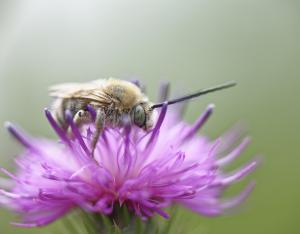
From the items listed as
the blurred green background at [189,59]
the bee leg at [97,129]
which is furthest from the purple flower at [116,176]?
the blurred green background at [189,59]

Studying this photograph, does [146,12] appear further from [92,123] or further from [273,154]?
[92,123]

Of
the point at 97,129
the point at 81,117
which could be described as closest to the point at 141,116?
the point at 97,129

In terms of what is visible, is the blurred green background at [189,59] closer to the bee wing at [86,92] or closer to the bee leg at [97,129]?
the bee wing at [86,92]

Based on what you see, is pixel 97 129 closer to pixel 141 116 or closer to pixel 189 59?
pixel 141 116

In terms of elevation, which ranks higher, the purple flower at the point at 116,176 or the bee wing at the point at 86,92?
the bee wing at the point at 86,92

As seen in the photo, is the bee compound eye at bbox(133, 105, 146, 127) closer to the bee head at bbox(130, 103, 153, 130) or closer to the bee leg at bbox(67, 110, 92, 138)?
the bee head at bbox(130, 103, 153, 130)

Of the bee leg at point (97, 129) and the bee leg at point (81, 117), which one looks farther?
the bee leg at point (81, 117)

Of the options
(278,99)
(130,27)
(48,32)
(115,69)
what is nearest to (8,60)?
(48,32)

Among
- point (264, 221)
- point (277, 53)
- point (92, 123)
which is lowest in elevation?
point (264, 221)
